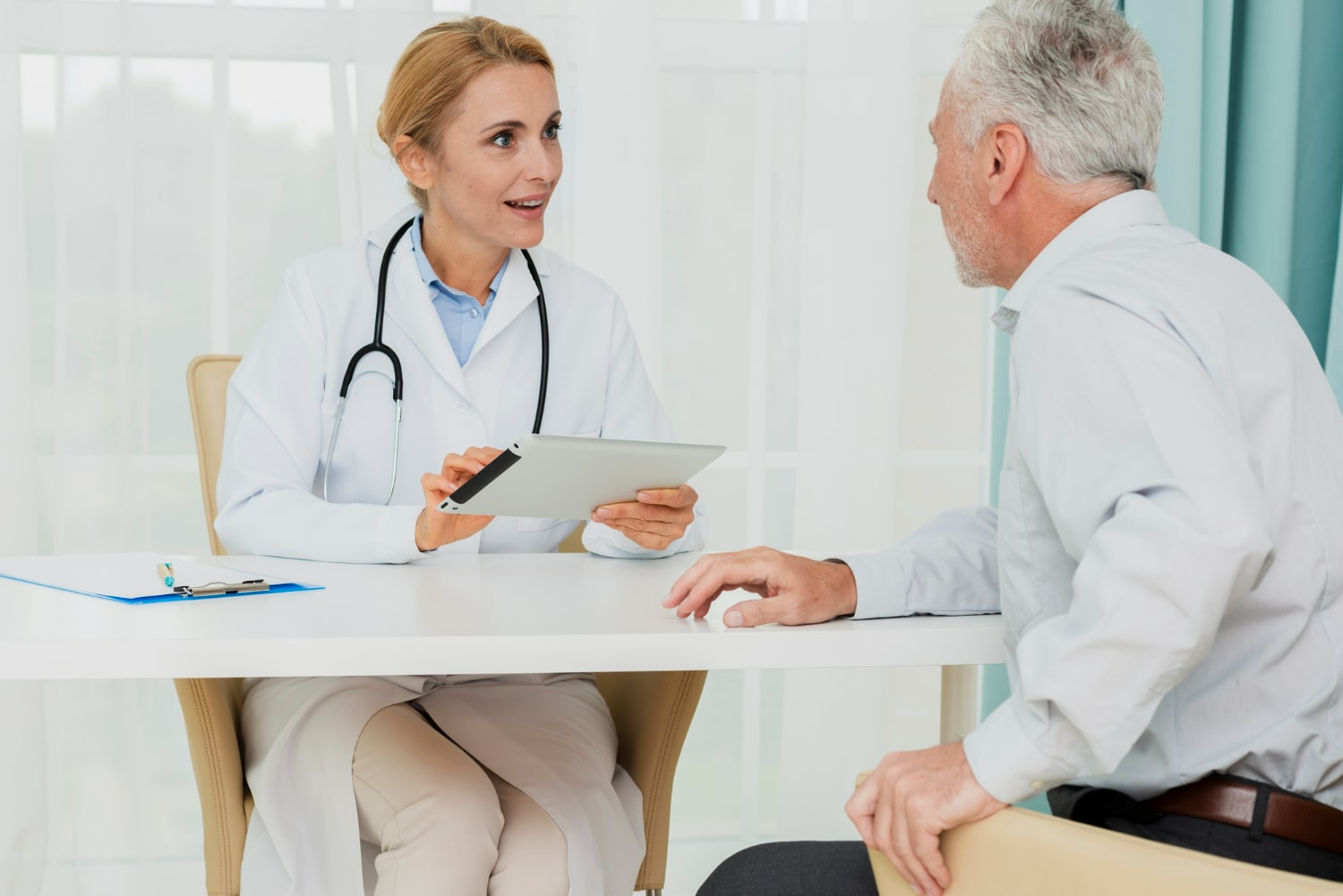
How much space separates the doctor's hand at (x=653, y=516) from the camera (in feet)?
4.32

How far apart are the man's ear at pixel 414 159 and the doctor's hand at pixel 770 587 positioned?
2.67ft

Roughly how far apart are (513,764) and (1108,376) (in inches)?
29.7

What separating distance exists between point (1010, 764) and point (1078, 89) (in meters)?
0.58

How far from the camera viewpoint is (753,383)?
92.8 inches

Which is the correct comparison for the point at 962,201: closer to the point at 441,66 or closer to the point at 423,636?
the point at 423,636

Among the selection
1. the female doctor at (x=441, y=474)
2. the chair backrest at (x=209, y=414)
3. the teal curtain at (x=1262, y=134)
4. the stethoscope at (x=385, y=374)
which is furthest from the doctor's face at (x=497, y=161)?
the teal curtain at (x=1262, y=134)

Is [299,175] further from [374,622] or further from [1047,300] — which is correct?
[1047,300]

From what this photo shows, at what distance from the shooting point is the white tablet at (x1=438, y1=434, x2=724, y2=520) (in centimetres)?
109

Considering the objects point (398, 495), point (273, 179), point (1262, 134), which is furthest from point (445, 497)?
point (1262, 134)

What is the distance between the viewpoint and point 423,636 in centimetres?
93

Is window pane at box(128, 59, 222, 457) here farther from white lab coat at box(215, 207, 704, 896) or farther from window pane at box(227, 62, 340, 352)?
white lab coat at box(215, 207, 704, 896)

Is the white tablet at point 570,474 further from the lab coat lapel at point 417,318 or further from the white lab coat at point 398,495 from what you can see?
the lab coat lapel at point 417,318

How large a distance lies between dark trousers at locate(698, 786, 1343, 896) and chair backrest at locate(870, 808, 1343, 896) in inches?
8.7

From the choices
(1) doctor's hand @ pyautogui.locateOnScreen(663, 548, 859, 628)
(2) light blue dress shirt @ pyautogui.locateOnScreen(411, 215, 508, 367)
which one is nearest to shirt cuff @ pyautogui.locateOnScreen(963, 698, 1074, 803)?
(1) doctor's hand @ pyautogui.locateOnScreen(663, 548, 859, 628)
